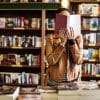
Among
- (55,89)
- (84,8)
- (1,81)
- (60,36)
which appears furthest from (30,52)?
(55,89)

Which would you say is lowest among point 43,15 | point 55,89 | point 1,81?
point 1,81

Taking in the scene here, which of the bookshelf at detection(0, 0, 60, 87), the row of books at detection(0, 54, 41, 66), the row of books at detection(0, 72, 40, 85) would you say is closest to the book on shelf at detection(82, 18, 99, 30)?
the bookshelf at detection(0, 0, 60, 87)

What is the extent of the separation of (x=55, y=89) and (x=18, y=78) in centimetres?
335

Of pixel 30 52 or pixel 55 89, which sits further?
pixel 30 52

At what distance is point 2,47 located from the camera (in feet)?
16.9

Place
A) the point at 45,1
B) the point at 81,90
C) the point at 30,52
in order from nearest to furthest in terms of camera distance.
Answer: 1. the point at 81,90
2. the point at 45,1
3. the point at 30,52

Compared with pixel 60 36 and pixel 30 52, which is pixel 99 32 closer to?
pixel 30 52

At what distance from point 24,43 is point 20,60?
30cm

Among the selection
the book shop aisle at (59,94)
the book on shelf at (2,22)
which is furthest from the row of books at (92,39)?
the book shop aisle at (59,94)

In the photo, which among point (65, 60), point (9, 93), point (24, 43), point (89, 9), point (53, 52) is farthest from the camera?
point (24, 43)

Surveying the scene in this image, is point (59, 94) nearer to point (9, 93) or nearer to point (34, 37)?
point (9, 93)

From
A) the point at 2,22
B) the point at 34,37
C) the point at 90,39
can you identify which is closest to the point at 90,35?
the point at 90,39

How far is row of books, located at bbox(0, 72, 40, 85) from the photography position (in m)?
5.13

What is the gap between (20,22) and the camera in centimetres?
514
